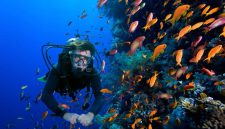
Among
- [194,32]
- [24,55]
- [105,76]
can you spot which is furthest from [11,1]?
[194,32]

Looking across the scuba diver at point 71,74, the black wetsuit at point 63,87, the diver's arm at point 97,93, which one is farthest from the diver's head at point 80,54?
the diver's arm at point 97,93

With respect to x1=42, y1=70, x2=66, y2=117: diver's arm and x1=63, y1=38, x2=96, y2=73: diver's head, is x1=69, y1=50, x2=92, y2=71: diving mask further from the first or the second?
x1=42, y1=70, x2=66, y2=117: diver's arm

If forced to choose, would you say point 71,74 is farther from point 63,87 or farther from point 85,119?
point 85,119

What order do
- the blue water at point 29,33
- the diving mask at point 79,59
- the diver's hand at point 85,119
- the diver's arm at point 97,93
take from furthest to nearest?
the blue water at point 29,33, the diver's arm at point 97,93, the diving mask at point 79,59, the diver's hand at point 85,119

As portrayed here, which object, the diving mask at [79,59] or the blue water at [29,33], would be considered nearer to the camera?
the diving mask at [79,59]

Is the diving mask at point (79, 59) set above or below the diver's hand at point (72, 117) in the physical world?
above

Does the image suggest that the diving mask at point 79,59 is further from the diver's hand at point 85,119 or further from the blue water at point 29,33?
the blue water at point 29,33

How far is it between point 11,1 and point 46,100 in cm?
9629

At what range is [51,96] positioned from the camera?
14.6ft

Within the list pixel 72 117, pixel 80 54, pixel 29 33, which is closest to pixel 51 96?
pixel 72 117

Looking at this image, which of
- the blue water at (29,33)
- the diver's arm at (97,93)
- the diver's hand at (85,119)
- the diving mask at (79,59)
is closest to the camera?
the diver's hand at (85,119)

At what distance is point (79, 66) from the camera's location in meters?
4.41

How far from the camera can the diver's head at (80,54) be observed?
440 cm

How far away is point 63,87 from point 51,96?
408 millimetres
